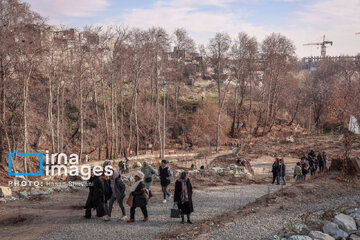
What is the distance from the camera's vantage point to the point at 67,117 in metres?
39.8

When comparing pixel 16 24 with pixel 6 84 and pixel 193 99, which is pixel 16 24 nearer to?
pixel 6 84

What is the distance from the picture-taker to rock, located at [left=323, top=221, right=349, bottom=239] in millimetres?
7754

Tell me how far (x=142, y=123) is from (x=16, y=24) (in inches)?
961

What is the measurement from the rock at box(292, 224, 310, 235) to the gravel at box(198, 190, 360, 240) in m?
0.27

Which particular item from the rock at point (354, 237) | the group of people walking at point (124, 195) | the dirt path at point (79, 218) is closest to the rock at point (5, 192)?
the dirt path at point (79, 218)

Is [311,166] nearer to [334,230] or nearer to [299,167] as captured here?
[299,167]

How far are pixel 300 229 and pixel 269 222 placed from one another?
0.95 metres

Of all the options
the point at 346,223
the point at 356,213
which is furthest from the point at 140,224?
the point at 356,213

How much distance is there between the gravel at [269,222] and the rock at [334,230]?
0.83 meters

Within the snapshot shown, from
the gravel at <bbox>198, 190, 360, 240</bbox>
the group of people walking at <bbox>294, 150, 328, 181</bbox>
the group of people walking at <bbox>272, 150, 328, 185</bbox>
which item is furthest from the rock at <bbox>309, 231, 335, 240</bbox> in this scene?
the group of people walking at <bbox>294, 150, 328, 181</bbox>

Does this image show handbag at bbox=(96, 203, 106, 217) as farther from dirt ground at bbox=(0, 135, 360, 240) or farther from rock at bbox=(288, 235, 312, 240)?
rock at bbox=(288, 235, 312, 240)

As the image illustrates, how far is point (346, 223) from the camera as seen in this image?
823 centimetres

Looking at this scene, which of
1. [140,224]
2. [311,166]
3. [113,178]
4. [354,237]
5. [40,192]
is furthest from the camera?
[311,166]

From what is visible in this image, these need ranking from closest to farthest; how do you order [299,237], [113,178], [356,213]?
[299,237]
[113,178]
[356,213]
